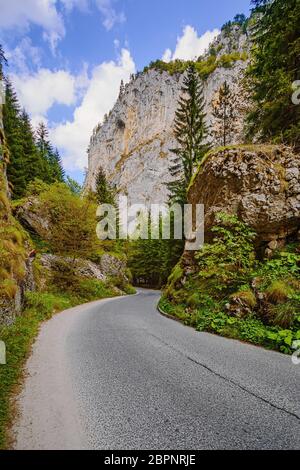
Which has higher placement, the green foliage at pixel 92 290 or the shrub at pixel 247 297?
the shrub at pixel 247 297

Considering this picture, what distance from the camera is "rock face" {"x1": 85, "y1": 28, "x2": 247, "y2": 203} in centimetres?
10338

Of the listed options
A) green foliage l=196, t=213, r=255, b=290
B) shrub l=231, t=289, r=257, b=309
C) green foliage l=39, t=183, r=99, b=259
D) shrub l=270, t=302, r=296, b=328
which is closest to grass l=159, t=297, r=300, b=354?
shrub l=270, t=302, r=296, b=328

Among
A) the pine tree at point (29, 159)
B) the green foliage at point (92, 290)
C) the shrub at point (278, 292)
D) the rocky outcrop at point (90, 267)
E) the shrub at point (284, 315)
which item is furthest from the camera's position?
the pine tree at point (29, 159)

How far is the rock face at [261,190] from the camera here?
32.0ft

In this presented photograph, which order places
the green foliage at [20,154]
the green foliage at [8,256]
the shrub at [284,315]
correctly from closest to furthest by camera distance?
the shrub at [284,315], the green foliage at [8,256], the green foliage at [20,154]

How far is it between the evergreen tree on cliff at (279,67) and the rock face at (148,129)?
86.8 m

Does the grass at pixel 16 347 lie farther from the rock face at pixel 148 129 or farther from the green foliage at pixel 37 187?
the rock face at pixel 148 129

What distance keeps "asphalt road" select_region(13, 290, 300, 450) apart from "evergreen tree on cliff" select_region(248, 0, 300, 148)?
9621mm

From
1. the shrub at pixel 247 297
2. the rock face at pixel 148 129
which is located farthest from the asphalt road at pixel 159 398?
the rock face at pixel 148 129

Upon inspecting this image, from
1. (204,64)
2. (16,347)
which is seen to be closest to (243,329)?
(16,347)

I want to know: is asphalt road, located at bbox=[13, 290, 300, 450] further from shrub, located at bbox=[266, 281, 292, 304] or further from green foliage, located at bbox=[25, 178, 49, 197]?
green foliage, located at bbox=[25, 178, 49, 197]
